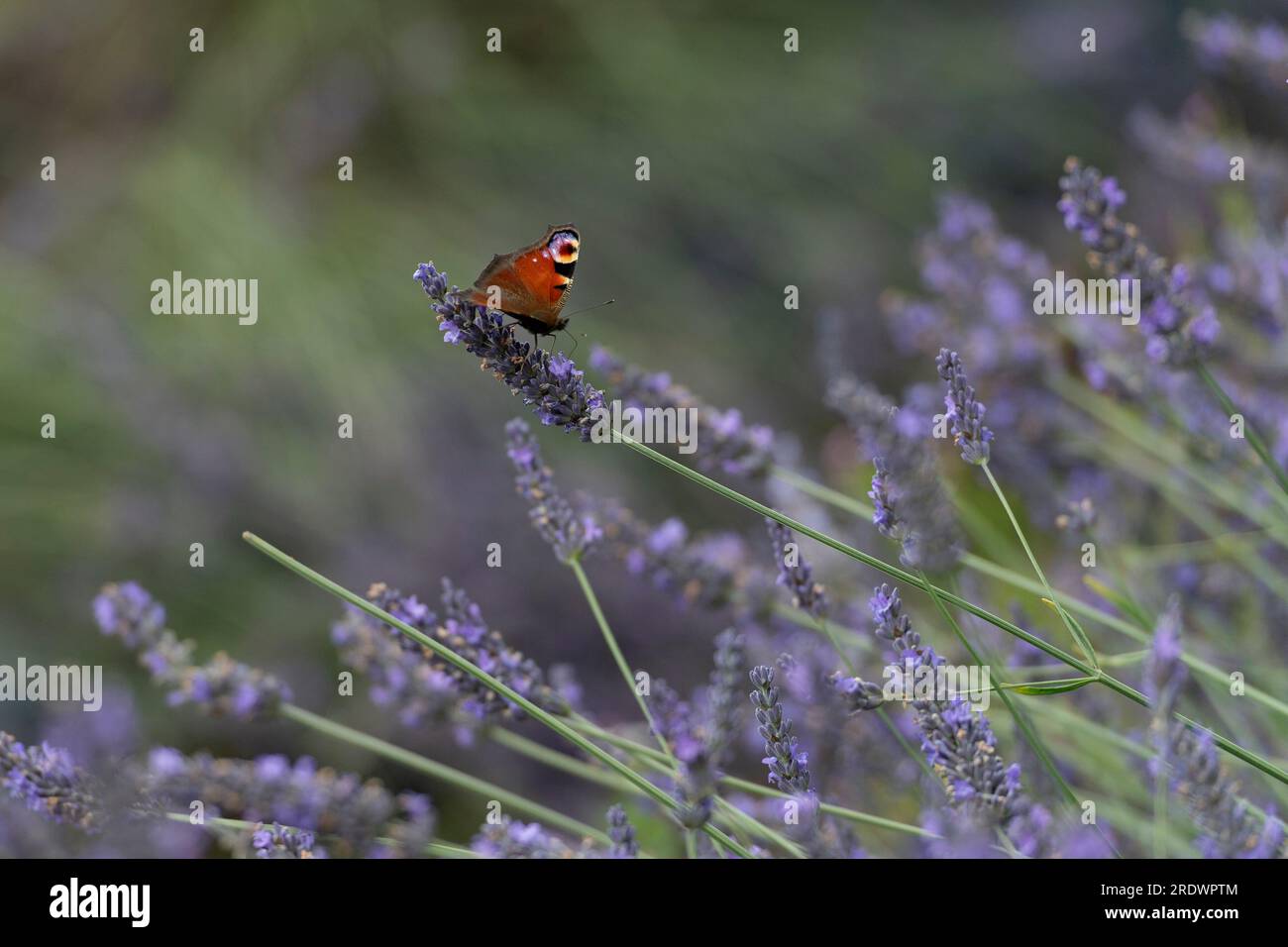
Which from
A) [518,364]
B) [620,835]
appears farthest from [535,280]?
[620,835]

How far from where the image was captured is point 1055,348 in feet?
4.20

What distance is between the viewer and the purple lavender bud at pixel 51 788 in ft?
2.25

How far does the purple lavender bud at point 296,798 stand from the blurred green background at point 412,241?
1175mm

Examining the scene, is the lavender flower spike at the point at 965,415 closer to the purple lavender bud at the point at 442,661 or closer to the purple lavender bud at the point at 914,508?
the purple lavender bud at the point at 914,508

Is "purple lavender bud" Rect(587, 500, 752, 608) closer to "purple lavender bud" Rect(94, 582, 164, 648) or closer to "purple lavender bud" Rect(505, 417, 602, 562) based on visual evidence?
"purple lavender bud" Rect(505, 417, 602, 562)

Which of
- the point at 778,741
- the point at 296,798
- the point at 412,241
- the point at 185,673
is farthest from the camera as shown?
the point at 412,241

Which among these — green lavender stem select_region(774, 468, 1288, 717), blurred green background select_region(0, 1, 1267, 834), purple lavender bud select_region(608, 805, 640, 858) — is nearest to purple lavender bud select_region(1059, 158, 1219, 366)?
green lavender stem select_region(774, 468, 1288, 717)

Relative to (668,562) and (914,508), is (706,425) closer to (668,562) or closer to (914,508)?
(668,562)

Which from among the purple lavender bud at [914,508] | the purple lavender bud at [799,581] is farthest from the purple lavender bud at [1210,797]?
the purple lavender bud at [799,581]

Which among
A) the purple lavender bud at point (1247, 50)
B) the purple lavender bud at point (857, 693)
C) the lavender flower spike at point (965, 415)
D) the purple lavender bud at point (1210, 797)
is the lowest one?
the purple lavender bud at point (1210, 797)

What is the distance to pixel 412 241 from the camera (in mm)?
2547

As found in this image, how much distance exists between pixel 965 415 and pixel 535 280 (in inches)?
12.3

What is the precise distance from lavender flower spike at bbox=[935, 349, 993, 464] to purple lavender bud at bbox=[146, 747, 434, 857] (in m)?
0.43

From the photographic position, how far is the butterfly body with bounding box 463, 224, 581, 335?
75 centimetres
